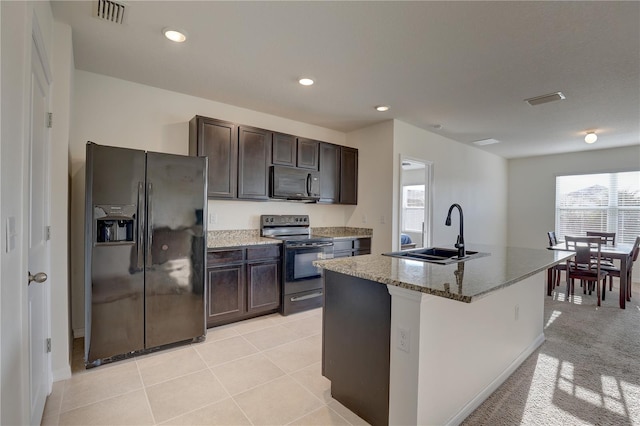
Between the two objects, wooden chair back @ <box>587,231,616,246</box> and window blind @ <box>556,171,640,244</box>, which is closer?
wooden chair back @ <box>587,231,616,246</box>

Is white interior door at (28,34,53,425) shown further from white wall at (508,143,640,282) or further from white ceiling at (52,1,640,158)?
white wall at (508,143,640,282)

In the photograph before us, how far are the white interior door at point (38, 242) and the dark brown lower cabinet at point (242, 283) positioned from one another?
128cm

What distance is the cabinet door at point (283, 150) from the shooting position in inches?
153

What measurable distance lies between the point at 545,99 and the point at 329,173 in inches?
106

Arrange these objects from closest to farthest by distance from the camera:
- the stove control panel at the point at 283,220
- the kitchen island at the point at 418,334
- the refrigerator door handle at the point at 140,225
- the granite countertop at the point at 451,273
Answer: the granite countertop at the point at 451,273 → the kitchen island at the point at 418,334 → the refrigerator door handle at the point at 140,225 → the stove control panel at the point at 283,220

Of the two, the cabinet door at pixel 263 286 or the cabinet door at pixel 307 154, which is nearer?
the cabinet door at pixel 263 286

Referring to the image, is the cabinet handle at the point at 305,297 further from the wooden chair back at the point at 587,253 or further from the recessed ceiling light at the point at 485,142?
the recessed ceiling light at the point at 485,142

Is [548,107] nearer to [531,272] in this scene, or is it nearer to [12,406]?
[531,272]

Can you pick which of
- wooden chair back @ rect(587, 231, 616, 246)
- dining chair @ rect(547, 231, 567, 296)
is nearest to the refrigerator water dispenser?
dining chair @ rect(547, 231, 567, 296)

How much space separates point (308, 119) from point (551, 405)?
3922 millimetres

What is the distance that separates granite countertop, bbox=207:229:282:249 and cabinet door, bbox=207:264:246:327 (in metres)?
0.24

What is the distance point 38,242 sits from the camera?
1.83 meters

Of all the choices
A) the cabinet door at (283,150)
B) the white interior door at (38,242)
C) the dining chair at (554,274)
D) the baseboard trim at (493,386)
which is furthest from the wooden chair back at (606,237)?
the white interior door at (38,242)

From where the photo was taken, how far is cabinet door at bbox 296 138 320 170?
4.14 metres
